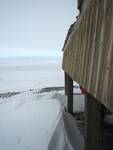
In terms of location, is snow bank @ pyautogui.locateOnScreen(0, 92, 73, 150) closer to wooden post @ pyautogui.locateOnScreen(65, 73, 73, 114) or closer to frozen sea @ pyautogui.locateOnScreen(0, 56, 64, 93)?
wooden post @ pyautogui.locateOnScreen(65, 73, 73, 114)

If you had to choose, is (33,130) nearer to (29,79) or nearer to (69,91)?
(69,91)

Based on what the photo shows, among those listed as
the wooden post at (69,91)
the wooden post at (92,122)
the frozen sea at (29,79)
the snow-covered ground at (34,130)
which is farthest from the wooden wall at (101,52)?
the frozen sea at (29,79)

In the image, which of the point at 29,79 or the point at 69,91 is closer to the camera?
the point at 69,91

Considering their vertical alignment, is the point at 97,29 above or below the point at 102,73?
above

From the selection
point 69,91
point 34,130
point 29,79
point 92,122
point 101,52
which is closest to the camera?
point 101,52

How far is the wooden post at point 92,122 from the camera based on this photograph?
348cm

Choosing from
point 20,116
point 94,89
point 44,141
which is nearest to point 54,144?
point 44,141

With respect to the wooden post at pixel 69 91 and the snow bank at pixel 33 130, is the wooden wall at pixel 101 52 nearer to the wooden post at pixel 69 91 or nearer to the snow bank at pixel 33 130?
the snow bank at pixel 33 130

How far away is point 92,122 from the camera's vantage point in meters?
3.51

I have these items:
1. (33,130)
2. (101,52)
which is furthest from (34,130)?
(101,52)

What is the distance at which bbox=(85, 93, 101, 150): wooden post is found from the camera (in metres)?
3.48

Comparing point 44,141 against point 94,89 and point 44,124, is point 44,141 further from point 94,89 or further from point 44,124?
point 94,89

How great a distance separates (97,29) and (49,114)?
4.32m

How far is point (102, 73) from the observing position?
2027mm
